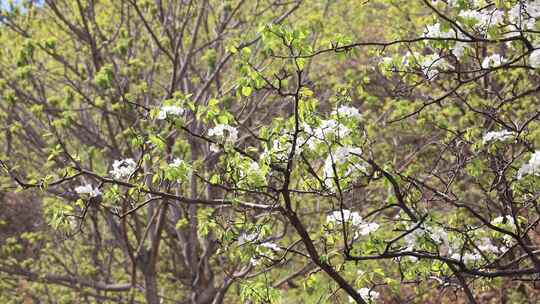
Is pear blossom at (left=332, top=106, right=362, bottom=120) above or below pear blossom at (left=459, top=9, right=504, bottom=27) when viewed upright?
below

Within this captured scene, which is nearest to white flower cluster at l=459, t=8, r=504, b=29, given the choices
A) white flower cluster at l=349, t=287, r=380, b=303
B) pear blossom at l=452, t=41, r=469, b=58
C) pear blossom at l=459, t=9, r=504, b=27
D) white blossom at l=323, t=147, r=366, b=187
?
pear blossom at l=459, t=9, r=504, b=27

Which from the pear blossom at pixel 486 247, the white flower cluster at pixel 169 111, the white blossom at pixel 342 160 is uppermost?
the white flower cluster at pixel 169 111

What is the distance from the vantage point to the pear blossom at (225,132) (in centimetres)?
316

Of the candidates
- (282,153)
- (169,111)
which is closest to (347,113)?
(282,153)

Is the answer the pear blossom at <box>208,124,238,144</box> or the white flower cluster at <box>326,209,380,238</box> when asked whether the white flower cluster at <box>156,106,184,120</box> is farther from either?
the white flower cluster at <box>326,209,380,238</box>

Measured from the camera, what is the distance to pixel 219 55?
8.47 meters

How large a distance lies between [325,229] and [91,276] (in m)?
4.97

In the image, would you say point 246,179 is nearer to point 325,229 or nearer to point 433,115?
point 325,229

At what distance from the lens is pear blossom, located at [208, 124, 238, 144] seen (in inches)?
124

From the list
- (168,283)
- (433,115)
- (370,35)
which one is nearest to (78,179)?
(168,283)

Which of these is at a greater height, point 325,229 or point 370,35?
point 370,35

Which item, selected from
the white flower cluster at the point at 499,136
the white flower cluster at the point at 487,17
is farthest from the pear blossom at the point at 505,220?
the white flower cluster at the point at 487,17

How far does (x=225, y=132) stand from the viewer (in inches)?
129

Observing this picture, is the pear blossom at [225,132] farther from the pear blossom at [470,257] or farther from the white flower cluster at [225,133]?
the pear blossom at [470,257]
